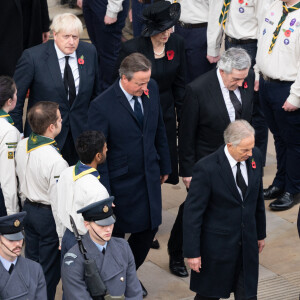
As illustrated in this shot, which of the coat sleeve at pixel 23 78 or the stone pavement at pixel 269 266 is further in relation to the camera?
the coat sleeve at pixel 23 78

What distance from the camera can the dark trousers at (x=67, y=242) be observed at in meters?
5.45

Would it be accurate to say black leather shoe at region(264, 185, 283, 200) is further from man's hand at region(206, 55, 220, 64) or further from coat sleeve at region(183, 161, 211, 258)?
coat sleeve at region(183, 161, 211, 258)

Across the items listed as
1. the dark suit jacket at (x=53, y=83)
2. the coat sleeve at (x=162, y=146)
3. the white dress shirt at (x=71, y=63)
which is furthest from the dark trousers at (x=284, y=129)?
the white dress shirt at (x=71, y=63)

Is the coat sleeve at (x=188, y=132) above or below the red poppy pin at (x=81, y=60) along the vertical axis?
below

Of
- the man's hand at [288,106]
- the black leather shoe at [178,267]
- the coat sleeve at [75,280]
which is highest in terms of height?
the coat sleeve at [75,280]

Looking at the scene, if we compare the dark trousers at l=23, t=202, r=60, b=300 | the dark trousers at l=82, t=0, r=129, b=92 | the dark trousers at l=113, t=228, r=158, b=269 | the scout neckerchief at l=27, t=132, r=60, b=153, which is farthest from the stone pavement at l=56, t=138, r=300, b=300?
the dark trousers at l=82, t=0, r=129, b=92

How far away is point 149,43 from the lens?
6973 millimetres

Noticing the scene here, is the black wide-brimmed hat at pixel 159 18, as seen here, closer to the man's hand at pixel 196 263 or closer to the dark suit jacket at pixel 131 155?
the dark suit jacket at pixel 131 155

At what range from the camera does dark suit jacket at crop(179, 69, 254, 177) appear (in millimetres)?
6332

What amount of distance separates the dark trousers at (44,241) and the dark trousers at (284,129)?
2639mm

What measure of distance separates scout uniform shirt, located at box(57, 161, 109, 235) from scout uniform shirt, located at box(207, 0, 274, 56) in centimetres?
315

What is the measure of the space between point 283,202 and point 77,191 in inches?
118

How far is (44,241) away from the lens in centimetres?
602

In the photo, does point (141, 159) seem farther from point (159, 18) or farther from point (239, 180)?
point (159, 18)
